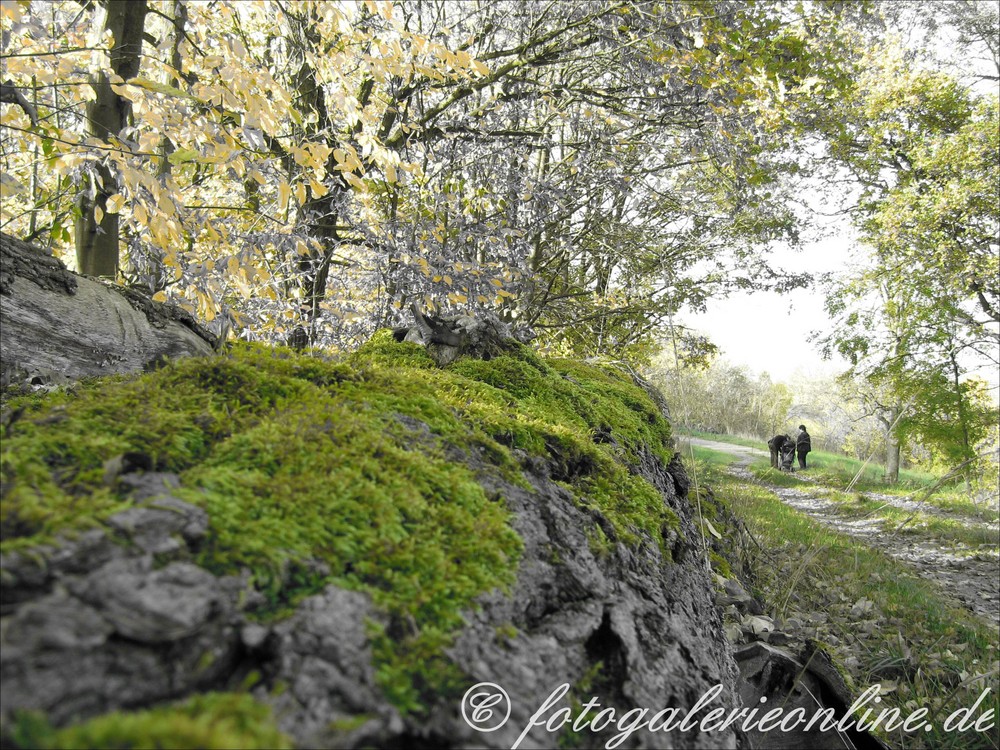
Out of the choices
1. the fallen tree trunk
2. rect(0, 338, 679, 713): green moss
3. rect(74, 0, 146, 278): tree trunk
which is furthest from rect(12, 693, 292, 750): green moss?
rect(74, 0, 146, 278): tree trunk

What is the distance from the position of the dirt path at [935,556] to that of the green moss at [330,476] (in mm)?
5761

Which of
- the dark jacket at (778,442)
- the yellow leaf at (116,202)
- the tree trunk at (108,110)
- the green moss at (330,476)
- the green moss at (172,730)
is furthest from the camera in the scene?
the dark jacket at (778,442)

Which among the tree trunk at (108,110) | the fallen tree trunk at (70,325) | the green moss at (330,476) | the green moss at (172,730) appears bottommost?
the green moss at (172,730)

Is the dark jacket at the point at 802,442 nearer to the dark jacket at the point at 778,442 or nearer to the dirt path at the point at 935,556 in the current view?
the dark jacket at the point at 778,442

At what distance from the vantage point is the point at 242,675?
920 millimetres

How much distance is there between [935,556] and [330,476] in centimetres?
1183

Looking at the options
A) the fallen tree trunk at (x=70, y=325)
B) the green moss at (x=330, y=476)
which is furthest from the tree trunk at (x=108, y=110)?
the green moss at (x=330, y=476)

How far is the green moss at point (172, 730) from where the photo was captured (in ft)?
2.37

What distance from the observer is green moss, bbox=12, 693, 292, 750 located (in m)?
0.72

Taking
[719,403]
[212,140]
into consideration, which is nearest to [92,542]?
[212,140]

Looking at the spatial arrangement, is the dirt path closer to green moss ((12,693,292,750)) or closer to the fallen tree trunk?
the fallen tree trunk

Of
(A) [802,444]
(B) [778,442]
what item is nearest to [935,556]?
(B) [778,442]

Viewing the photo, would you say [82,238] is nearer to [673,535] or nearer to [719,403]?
[673,535]

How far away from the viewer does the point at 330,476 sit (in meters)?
1.34
